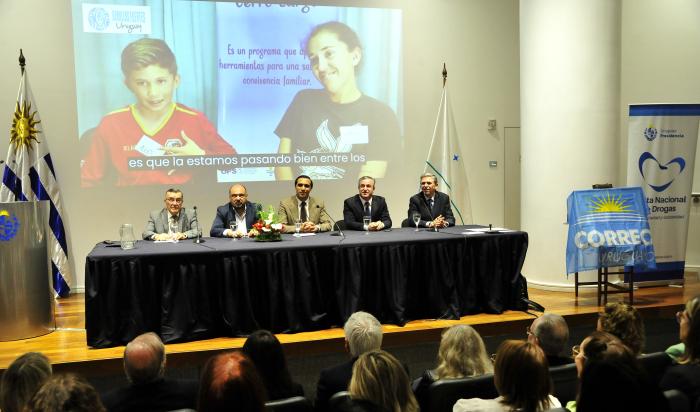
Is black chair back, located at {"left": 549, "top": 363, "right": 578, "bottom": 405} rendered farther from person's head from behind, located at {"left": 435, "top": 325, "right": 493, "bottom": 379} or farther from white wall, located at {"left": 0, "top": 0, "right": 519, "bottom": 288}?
white wall, located at {"left": 0, "top": 0, "right": 519, "bottom": 288}

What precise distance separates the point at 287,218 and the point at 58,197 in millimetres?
2349

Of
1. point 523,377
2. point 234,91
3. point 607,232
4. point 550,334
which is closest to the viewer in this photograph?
point 523,377

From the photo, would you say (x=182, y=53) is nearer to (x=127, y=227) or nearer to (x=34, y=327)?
(x=127, y=227)

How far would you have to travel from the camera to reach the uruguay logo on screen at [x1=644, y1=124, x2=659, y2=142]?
5.97 meters

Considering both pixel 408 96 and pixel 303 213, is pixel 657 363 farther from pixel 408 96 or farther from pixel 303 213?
pixel 408 96

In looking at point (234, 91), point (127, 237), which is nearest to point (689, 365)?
point (127, 237)

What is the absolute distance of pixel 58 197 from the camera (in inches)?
249

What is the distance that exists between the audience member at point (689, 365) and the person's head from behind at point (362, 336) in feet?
3.54

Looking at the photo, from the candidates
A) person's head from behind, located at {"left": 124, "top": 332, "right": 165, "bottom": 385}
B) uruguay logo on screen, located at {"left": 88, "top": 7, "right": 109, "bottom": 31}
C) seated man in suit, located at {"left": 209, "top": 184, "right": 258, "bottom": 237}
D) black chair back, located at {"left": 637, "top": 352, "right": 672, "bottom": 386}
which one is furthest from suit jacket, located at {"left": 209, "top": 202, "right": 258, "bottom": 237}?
black chair back, located at {"left": 637, "top": 352, "right": 672, "bottom": 386}

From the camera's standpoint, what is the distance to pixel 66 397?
167 centimetres

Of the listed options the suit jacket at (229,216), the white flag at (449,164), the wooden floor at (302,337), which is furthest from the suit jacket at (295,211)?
the white flag at (449,164)

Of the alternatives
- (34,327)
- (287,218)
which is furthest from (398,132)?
(34,327)

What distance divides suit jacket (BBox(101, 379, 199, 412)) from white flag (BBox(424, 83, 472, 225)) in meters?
5.13

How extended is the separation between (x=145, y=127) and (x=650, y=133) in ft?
16.0
